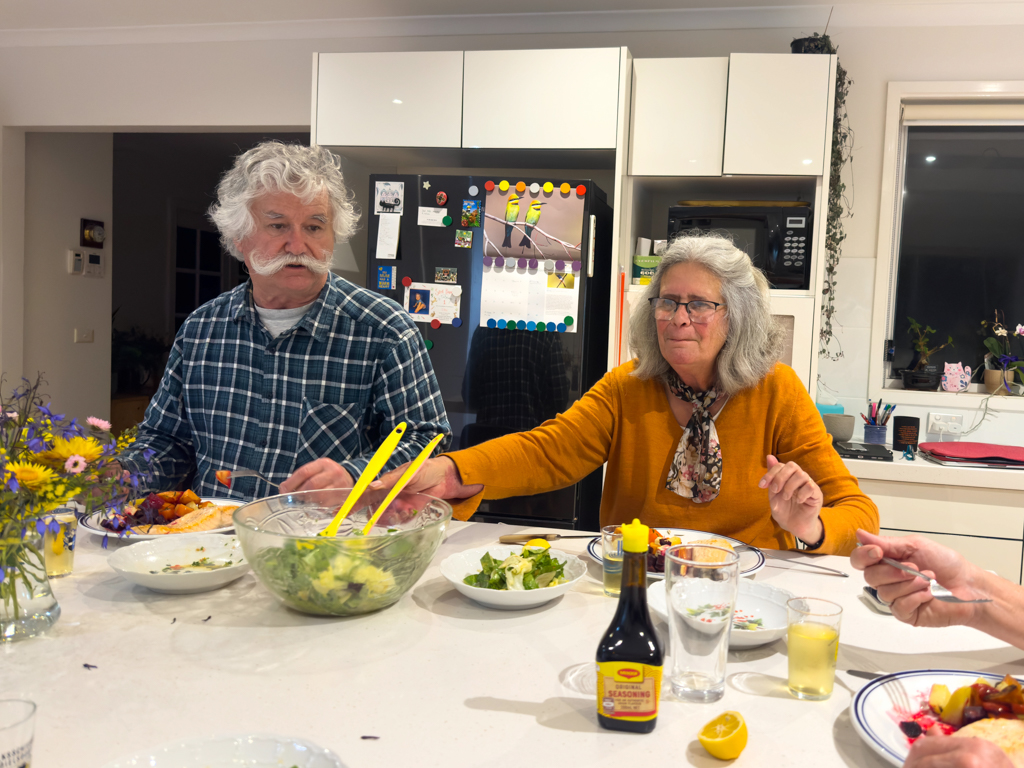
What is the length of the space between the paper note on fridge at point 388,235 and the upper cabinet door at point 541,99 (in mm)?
432

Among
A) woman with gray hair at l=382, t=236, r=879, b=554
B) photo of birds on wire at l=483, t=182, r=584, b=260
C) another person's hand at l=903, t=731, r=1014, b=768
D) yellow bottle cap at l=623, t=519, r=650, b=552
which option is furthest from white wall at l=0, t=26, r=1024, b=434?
another person's hand at l=903, t=731, r=1014, b=768

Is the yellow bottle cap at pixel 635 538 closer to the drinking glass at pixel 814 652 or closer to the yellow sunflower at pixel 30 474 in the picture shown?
the drinking glass at pixel 814 652

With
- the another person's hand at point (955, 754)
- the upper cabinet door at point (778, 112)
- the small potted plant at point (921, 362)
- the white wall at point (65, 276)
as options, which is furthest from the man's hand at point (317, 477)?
the white wall at point (65, 276)

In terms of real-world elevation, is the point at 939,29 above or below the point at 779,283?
above

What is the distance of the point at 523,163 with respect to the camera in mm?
3357

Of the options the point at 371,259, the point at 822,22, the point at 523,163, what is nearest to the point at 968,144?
the point at 822,22

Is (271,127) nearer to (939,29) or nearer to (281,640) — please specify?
(939,29)

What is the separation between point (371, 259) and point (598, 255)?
878 millimetres

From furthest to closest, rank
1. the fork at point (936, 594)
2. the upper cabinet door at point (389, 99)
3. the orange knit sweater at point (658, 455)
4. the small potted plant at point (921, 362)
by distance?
the small potted plant at point (921, 362) → the upper cabinet door at point (389, 99) → the orange knit sweater at point (658, 455) → the fork at point (936, 594)

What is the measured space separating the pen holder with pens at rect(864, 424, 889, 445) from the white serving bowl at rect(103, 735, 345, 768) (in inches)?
108

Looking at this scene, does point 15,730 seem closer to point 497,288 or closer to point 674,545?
point 674,545

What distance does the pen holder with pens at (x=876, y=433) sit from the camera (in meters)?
2.95

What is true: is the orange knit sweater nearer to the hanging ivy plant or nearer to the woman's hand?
the woman's hand

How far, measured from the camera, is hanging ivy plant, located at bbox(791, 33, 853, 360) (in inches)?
122
